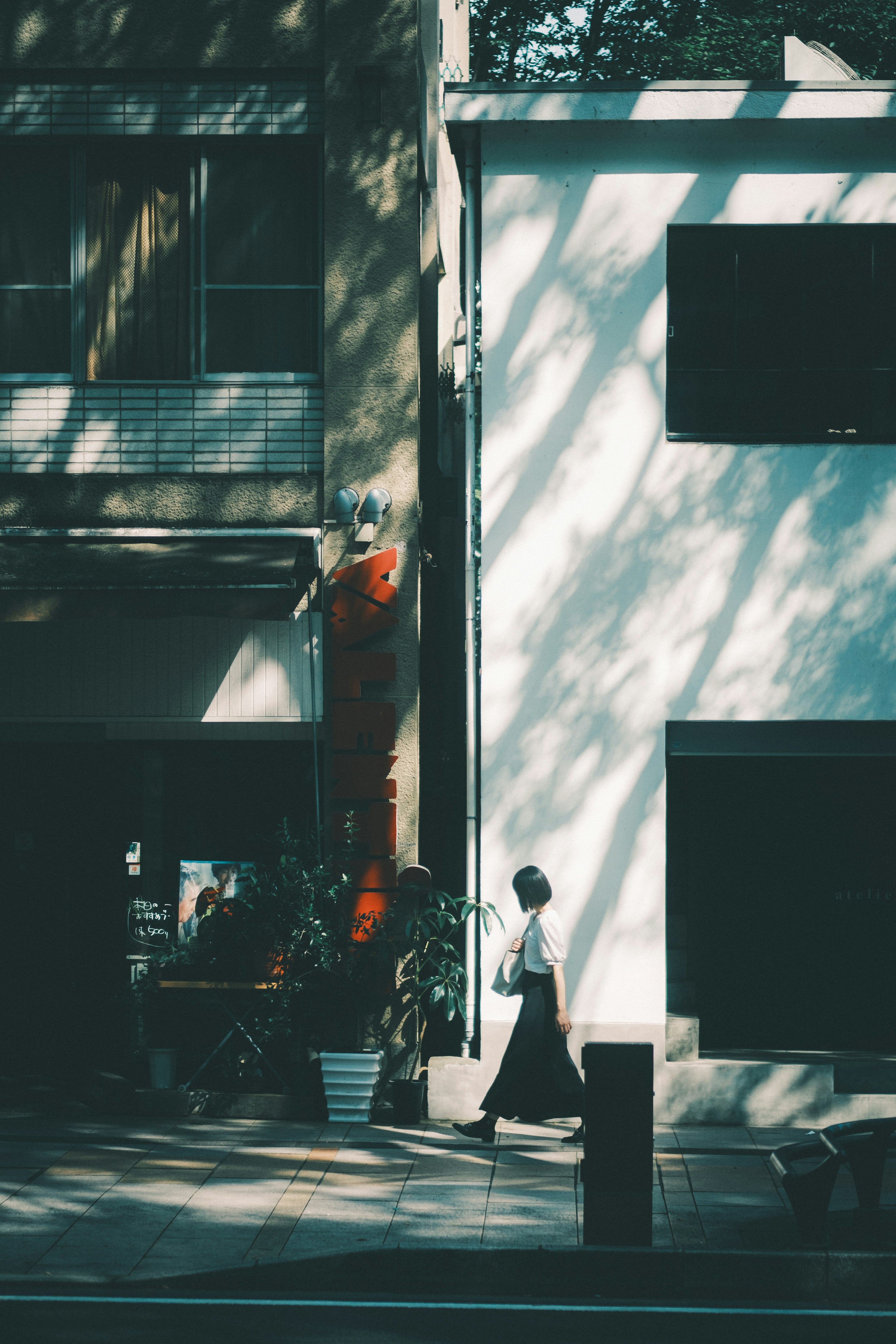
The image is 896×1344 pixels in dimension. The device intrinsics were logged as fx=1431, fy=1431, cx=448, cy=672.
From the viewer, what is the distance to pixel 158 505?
35.8ft

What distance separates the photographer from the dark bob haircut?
966 cm

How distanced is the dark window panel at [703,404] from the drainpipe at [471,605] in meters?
1.53

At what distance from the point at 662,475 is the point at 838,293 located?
1.98 metres

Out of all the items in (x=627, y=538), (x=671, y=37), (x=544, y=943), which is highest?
(x=671, y=37)

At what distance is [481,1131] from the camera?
954 centimetres

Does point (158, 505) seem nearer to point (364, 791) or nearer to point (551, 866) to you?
point (364, 791)

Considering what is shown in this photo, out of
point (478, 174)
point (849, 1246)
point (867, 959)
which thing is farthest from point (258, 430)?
point (849, 1246)

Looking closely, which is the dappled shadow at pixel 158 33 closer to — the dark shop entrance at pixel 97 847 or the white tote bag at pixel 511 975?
the dark shop entrance at pixel 97 847

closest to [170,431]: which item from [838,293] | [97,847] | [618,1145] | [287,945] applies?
[97,847]

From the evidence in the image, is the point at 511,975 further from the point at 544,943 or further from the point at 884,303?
the point at 884,303

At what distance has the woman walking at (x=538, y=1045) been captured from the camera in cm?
944

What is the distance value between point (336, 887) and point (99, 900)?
2379mm

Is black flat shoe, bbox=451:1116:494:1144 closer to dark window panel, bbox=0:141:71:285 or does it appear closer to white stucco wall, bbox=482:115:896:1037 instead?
white stucco wall, bbox=482:115:896:1037

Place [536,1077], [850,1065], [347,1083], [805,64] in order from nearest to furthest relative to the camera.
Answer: [536,1077] < [347,1083] < [850,1065] < [805,64]
